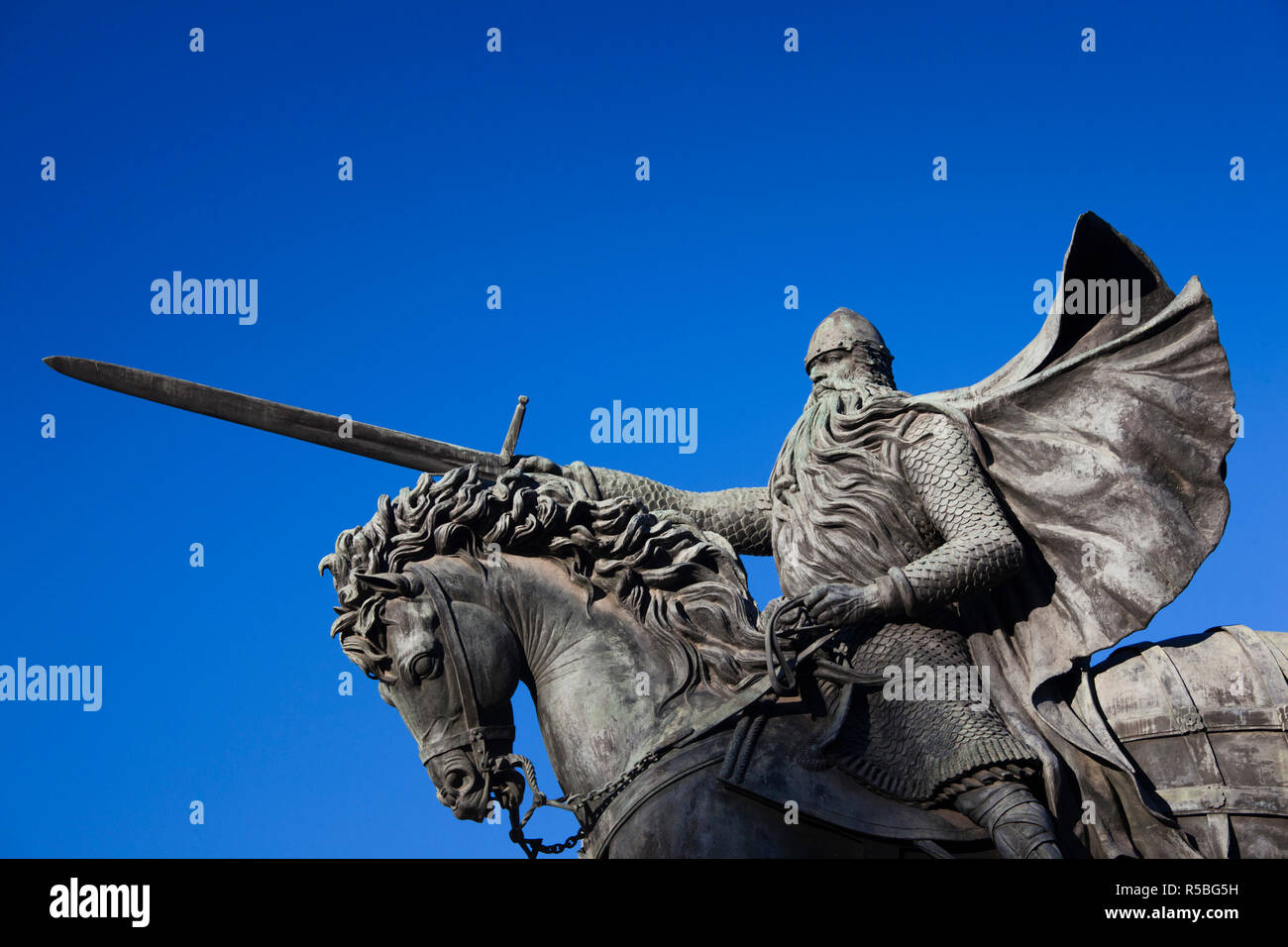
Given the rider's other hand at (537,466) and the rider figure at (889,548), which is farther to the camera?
the rider's other hand at (537,466)

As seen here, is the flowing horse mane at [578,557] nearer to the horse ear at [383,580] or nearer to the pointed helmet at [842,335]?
the horse ear at [383,580]

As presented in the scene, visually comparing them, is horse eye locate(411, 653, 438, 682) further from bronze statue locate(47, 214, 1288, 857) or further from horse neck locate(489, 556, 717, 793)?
horse neck locate(489, 556, 717, 793)

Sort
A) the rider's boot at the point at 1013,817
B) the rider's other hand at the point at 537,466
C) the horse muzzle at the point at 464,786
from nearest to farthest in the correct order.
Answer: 1. the rider's boot at the point at 1013,817
2. the horse muzzle at the point at 464,786
3. the rider's other hand at the point at 537,466

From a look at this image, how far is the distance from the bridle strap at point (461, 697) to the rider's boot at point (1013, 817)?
2.43m

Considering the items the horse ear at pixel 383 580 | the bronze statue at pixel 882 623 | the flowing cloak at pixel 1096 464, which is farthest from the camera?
the flowing cloak at pixel 1096 464

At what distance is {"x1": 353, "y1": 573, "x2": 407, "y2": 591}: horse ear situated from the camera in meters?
8.03

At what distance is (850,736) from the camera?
26.1 ft

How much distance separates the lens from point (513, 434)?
31.0 ft

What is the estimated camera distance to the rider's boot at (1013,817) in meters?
7.48

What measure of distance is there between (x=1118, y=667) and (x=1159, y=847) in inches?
43.3

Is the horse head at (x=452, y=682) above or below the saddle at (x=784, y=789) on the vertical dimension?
above

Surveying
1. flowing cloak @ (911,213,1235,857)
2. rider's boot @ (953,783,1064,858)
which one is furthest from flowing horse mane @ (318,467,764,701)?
flowing cloak @ (911,213,1235,857)

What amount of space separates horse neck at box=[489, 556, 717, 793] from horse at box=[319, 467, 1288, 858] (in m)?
0.01

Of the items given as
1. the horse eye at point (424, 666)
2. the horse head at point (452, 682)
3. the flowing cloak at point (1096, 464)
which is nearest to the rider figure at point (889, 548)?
the flowing cloak at point (1096, 464)
